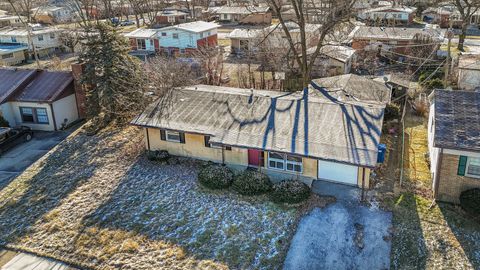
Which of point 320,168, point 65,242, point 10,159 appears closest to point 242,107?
point 320,168

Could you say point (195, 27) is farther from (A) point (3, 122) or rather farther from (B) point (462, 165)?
(B) point (462, 165)

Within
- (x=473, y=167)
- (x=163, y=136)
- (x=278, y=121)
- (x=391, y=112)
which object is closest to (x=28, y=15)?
(x=163, y=136)

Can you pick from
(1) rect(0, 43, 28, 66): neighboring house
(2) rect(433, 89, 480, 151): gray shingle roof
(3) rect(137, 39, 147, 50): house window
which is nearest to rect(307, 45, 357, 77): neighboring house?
(2) rect(433, 89, 480, 151): gray shingle roof

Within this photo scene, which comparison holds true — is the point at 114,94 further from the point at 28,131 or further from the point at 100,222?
the point at 100,222

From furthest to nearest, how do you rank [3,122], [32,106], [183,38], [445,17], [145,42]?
[445,17] < [145,42] < [183,38] < [32,106] < [3,122]

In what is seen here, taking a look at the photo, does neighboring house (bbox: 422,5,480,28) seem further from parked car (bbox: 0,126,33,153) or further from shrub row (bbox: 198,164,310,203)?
parked car (bbox: 0,126,33,153)

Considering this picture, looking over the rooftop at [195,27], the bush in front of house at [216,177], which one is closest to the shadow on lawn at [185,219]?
the bush in front of house at [216,177]

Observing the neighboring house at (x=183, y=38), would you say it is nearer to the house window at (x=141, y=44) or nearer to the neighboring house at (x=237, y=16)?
the house window at (x=141, y=44)
